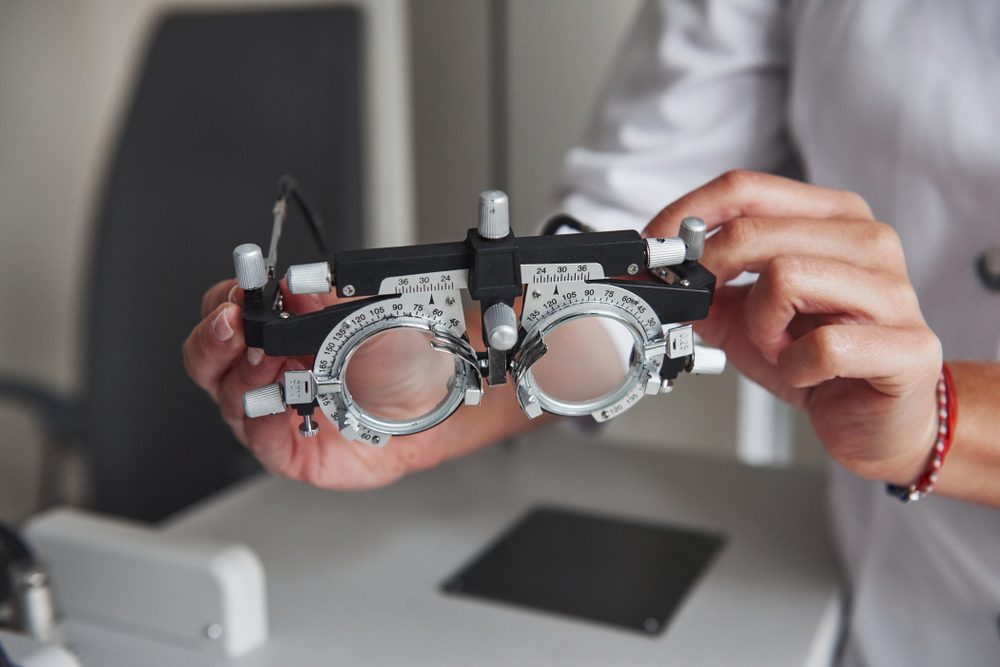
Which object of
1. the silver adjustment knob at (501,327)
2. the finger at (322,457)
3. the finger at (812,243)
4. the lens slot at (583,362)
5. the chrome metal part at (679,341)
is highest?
the finger at (812,243)

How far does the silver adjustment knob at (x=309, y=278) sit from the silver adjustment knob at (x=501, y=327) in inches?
2.7

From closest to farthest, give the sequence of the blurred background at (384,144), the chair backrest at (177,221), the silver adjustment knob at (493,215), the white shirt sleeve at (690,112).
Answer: the silver adjustment knob at (493,215), the white shirt sleeve at (690,112), the blurred background at (384,144), the chair backrest at (177,221)

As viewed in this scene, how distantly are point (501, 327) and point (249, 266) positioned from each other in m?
0.12

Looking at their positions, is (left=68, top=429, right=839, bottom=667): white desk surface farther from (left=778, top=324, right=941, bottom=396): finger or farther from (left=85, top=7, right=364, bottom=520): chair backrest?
(left=85, top=7, right=364, bottom=520): chair backrest

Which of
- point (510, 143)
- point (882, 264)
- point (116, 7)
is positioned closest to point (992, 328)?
point (882, 264)

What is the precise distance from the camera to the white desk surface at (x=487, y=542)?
75cm

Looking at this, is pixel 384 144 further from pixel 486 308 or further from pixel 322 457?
pixel 486 308

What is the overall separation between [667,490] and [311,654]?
43 cm

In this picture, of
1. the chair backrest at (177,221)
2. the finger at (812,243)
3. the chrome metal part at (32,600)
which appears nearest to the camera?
the finger at (812,243)

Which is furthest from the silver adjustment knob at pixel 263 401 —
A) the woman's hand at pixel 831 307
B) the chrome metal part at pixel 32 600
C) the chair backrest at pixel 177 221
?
the chair backrest at pixel 177 221

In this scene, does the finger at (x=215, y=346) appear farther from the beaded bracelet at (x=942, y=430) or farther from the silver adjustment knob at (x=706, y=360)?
the beaded bracelet at (x=942, y=430)

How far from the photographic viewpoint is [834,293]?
0.51 m

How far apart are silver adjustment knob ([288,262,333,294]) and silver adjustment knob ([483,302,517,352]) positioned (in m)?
0.07

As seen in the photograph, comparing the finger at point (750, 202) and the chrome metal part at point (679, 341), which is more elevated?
the finger at point (750, 202)
